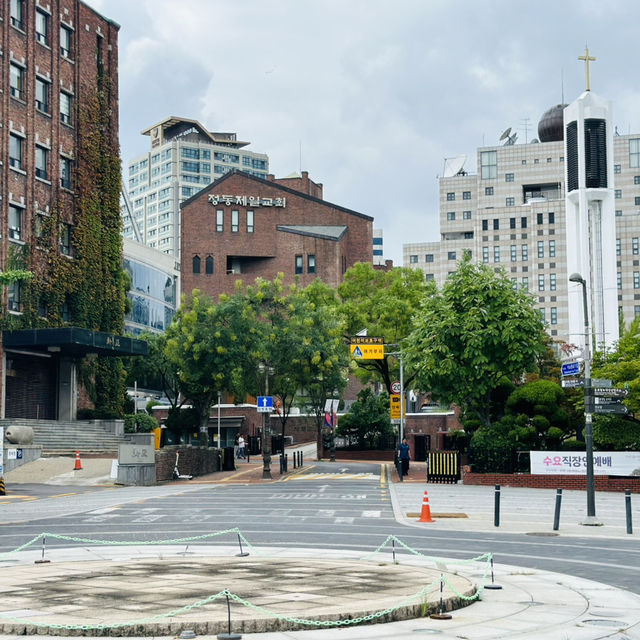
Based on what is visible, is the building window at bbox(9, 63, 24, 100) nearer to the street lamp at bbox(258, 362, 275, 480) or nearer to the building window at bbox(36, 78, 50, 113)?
the building window at bbox(36, 78, 50, 113)

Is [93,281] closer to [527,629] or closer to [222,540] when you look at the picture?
[222,540]

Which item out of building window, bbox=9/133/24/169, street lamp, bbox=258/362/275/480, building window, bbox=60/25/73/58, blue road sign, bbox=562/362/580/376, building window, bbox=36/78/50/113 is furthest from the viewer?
building window, bbox=60/25/73/58

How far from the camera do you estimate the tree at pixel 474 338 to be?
44719 mm

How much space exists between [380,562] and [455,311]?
Result: 30178 millimetres

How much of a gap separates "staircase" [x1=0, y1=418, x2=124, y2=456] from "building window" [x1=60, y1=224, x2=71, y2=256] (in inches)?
440

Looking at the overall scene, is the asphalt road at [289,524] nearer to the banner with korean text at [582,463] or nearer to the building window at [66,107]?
the banner with korean text at [582,463]

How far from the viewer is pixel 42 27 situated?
6281 cm

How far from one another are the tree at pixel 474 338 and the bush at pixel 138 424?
79.9 feet

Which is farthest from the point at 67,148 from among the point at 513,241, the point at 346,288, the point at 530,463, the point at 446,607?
the point at 513,241

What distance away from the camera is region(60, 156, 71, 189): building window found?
6309 centimetres

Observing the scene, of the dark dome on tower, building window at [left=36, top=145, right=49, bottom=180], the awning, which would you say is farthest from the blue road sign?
the dark dome on tower

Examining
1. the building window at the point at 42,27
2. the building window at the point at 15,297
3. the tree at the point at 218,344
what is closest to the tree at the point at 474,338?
the tree at the point at 218,344

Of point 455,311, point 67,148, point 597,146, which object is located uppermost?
point 597,146

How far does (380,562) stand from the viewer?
17.0 m
